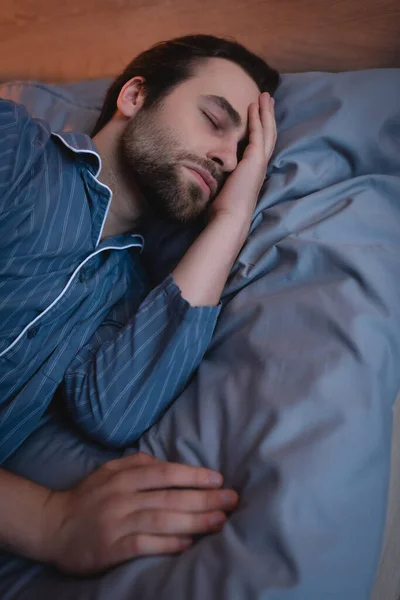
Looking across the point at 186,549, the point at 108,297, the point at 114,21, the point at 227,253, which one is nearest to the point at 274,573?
the point at 186,549

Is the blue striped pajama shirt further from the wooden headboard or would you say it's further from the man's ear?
the wooden headboard

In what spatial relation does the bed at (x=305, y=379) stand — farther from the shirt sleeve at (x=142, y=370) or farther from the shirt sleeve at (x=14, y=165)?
the shirt sleeve at (x=14, y=165)

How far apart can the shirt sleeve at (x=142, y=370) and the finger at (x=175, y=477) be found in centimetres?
12

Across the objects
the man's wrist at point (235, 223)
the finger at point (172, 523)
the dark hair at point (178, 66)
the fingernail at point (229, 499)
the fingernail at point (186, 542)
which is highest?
the dark hair at point (178, 66)

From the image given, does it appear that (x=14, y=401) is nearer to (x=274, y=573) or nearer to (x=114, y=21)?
(x=274, y=573)

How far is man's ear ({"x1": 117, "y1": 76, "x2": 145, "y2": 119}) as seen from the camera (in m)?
1.00

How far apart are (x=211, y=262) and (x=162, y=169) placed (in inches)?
9.4

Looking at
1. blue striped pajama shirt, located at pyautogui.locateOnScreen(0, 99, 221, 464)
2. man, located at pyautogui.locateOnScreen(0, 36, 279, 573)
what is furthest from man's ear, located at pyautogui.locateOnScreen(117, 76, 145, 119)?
blue striped pajama shirt, located at pyautogui.locateOnScreen(0, 99, 221, 464)

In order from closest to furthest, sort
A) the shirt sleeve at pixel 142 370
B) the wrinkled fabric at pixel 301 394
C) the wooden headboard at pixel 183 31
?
the wrinkled fabric at pixel 301 394 < the shirt sleeve at pixel 142 370 < the wooden headboard at pixel 183 31

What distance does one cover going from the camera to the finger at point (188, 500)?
569 millimetres

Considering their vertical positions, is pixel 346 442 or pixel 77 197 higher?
pixel 77 197

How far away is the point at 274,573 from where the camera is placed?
0.48 meters

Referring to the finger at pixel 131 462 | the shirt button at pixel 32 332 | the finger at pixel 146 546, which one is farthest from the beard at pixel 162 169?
the finger at pixel 146 546

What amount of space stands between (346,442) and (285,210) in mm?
391
